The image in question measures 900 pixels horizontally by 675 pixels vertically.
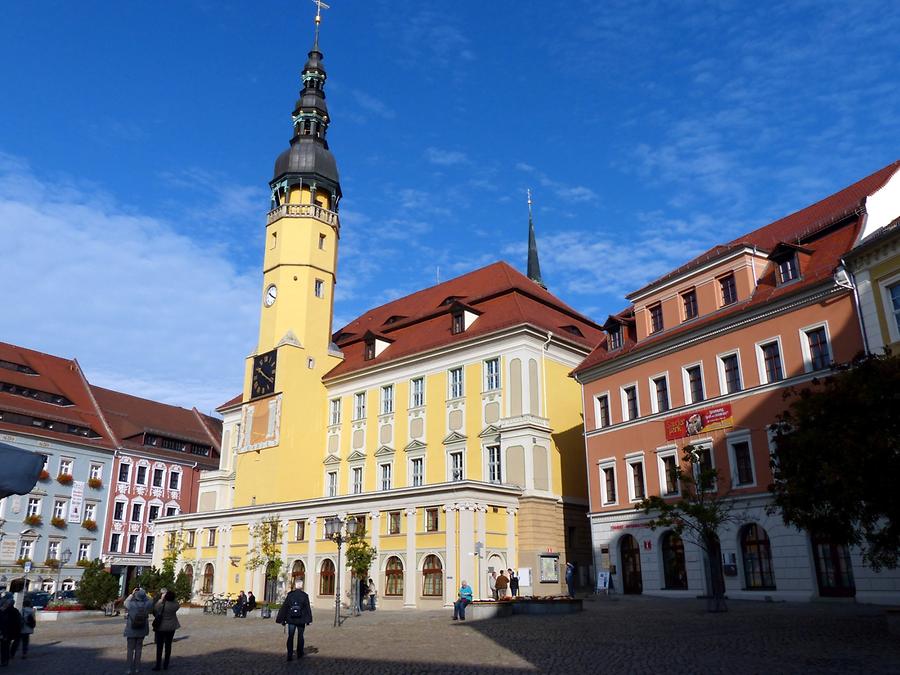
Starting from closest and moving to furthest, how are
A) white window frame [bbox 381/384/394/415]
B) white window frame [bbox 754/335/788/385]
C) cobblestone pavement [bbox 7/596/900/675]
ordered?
cobblestone pavement [bbox 7/596/900/675], white window frame [bbox 754/335/788/385], white window frame [bbox 381/384/394/415]

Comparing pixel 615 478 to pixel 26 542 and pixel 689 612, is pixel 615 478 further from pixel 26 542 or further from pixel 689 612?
pixel 26 542

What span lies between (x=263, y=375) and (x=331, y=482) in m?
8.48

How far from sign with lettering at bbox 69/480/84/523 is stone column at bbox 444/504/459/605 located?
34.5m

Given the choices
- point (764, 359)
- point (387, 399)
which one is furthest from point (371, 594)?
point (764, 359)

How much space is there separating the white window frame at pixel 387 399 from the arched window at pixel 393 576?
1155 centimetres

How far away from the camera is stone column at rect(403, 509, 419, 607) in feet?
121

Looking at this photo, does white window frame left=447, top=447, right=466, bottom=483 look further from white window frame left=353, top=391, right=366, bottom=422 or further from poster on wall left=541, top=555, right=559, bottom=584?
white window frame left=353, top=391, right=366, bottom=422

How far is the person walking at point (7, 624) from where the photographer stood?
16.0 meters

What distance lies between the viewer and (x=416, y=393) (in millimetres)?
47281

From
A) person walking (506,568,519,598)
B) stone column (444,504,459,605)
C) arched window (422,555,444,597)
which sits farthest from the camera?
arched window (422,555,444,597)

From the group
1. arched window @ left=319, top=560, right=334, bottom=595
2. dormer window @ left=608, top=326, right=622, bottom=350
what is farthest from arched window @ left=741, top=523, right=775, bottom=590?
arched window @ left=319, top=560, right=334, bottom=595

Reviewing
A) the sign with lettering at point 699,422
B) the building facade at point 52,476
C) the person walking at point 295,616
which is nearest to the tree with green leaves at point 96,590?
the building facade at point 52,476

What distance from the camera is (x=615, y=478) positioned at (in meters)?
34.9

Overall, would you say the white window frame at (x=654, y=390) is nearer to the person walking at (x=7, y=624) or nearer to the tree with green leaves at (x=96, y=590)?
the person walking at (x=7, y=624)
